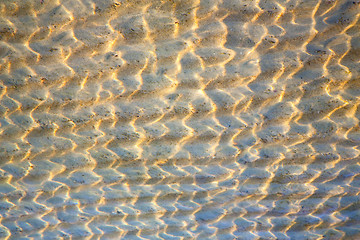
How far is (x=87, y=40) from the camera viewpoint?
240cm

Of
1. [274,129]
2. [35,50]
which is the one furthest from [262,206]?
[35,50]

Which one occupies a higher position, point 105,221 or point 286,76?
point 286,76

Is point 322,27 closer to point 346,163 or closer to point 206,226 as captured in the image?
point 346,163

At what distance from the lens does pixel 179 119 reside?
2.54 metres

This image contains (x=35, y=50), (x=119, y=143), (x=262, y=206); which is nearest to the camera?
(x=35, y=50)

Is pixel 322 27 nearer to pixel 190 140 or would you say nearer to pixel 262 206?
pixel 190 140

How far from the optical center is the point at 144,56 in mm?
2447

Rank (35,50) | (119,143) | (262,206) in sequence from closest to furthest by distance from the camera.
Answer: (35,50)
(119,143)
(262,206)

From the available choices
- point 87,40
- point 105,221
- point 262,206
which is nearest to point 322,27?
point 262,206

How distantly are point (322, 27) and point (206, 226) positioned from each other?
6.48ft

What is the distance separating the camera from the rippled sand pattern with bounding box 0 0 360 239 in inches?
94.6

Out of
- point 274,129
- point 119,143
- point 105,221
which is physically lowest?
point 105,221

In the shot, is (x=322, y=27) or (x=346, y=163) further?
(x=346, y=163)

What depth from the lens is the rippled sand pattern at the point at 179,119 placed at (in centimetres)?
240
